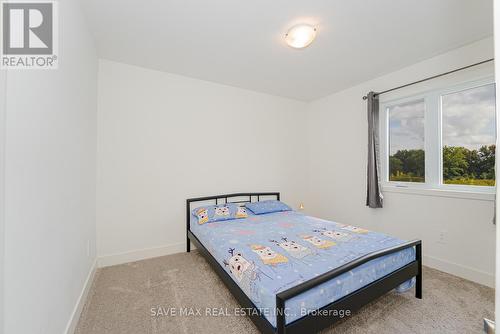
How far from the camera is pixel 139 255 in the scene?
283 centimetres

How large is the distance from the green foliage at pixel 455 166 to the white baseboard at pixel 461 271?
96cm

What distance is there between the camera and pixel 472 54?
2.32m

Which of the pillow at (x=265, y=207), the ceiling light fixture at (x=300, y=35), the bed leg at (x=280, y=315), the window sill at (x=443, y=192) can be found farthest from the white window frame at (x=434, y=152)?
the bed leg at (x=280, y=315)

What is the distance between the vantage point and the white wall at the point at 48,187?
910mm

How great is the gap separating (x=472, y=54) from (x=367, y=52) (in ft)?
3.47

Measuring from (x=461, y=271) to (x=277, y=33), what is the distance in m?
3.33

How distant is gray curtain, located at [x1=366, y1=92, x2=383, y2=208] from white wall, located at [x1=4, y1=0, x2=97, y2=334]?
11.3 feet

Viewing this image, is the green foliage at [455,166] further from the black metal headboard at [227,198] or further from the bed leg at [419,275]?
the black metal headboard at [227,198]

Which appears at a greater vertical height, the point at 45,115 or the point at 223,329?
the point at 45,115

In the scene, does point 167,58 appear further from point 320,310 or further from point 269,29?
point 320,310

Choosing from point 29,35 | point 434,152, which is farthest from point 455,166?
point 29,35

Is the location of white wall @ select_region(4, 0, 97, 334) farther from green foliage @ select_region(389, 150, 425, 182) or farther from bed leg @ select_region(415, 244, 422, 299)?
green foliage @ select_region(389, 150, 425, 182)

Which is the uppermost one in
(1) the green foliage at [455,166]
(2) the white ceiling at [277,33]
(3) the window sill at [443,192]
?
(2) the white ceiling at [277,33]

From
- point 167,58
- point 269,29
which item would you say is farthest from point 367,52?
point 167,58
